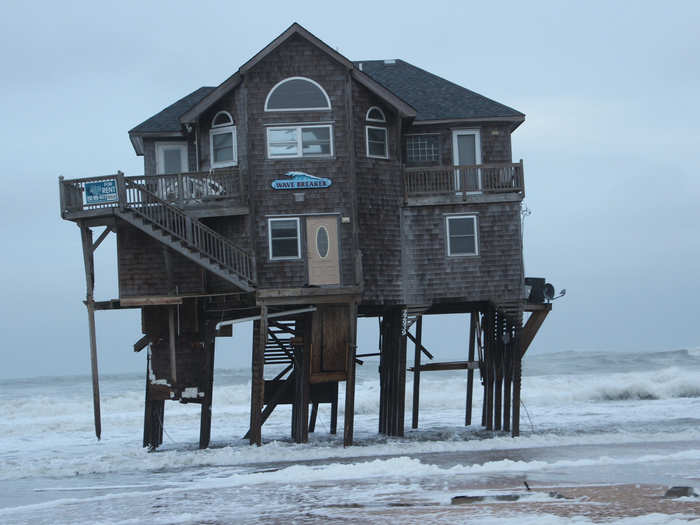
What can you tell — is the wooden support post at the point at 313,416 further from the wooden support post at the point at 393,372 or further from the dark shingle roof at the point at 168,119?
the dark shingle roof at the point at 168,119

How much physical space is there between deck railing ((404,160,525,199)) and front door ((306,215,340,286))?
2.80 meters

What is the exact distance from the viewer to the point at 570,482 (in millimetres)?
22109

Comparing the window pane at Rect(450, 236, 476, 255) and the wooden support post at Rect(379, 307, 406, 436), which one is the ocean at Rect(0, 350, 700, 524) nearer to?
the wooden support post at Rect(379, 307, 406, 436)

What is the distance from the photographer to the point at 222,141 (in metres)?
31.8

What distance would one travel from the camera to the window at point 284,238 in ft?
101

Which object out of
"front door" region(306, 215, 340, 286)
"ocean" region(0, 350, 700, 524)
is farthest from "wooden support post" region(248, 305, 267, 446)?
"front door" region(306, 215, 340, 286)

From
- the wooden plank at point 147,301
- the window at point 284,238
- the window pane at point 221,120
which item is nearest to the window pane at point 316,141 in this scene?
the window at point 284,238

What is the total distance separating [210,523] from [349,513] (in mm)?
2462

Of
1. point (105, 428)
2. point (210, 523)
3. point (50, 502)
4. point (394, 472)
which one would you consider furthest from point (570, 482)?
point (105, 428)

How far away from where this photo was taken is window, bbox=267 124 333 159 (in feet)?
102

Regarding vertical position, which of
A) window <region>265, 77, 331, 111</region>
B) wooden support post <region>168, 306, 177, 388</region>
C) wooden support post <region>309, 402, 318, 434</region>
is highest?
window <region>265, 77, 331, 111</region>

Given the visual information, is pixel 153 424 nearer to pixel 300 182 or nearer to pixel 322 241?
pixel 322 241

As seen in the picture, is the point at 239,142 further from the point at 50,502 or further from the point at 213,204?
the point at 50,502

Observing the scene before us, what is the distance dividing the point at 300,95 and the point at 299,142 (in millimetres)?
1387
